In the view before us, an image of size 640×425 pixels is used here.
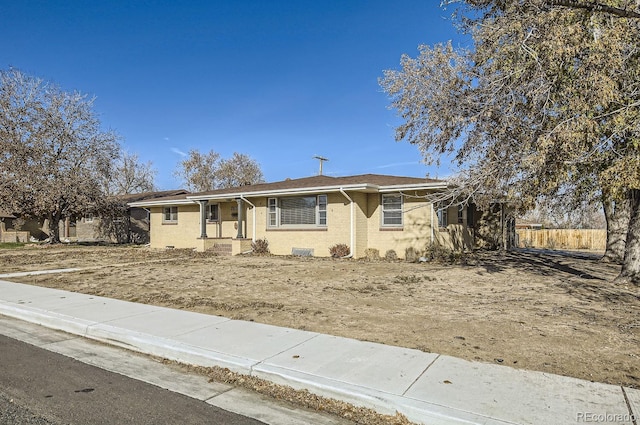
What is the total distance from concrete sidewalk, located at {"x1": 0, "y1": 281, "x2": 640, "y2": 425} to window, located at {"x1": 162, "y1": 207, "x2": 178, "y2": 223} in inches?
712

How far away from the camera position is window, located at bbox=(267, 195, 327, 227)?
731 inches

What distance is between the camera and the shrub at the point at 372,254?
17.3 meters

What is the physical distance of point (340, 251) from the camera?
17500 mm

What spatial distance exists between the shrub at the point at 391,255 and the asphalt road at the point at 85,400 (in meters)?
13.1

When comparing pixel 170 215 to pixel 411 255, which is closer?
pixel 411 255

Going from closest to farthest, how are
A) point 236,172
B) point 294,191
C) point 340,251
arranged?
point 340,251
point 294,191
point 236,172

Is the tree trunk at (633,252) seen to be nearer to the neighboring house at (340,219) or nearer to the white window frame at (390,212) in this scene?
the neighboring house at (340,219)

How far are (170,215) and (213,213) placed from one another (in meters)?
3.56

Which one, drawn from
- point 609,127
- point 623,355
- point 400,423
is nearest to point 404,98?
point 609,127

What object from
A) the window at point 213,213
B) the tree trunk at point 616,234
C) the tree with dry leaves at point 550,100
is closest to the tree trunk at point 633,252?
the tree with dry leaves at point 550,100

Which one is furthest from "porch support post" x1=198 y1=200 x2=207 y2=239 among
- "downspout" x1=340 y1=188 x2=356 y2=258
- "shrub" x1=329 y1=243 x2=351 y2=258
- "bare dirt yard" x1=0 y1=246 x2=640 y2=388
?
"downspout" x1=340 y1=188 x2=356 y2=258

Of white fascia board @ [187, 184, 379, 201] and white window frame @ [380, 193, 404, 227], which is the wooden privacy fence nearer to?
white window frame @ [380, 193, 404, 227]

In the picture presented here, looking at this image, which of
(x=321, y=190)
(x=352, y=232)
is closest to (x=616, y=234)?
(x=352, y=232)

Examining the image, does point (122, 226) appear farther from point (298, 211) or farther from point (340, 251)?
point (340, 251)
